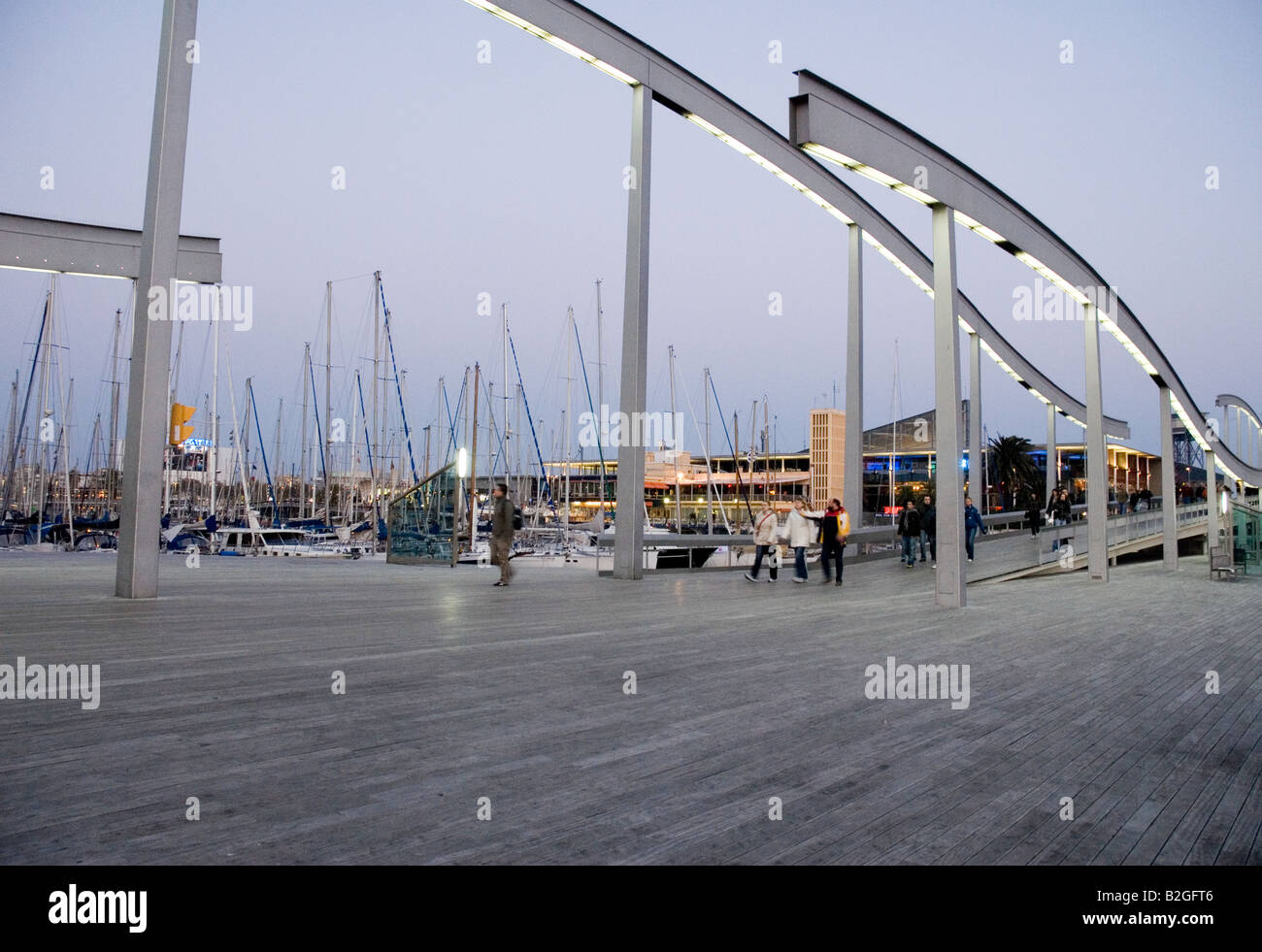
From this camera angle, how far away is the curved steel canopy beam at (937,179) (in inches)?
406

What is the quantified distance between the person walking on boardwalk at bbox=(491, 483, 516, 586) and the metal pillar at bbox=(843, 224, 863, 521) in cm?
878

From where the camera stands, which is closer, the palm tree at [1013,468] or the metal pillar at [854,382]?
the metal pillar at [854,382]

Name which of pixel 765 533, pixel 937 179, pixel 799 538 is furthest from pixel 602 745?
pixel 765 533

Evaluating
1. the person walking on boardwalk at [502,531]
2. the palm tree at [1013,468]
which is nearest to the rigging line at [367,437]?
the person walking on boardwalk at [502,531]

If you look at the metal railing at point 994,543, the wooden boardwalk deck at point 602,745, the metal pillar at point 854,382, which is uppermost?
the metal pillar at point 854,382

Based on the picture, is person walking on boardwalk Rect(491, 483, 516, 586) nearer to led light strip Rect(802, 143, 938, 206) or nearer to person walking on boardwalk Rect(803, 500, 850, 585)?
person walking on boardwalk Rect(803, 500, 850, 585)

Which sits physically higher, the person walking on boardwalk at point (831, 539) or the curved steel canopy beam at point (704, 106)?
the curved steel canopy beam at point (704, 106)

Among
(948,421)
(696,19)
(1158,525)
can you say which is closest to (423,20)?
(696,19)

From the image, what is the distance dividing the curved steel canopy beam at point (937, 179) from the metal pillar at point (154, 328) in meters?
7.24

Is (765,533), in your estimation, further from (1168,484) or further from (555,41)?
(1168,484)

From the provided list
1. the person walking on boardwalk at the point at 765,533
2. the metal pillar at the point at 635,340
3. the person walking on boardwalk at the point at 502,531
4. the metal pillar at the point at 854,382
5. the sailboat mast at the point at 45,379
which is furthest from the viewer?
the sailboat mast at the point at 45,379

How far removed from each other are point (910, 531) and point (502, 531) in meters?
10.5

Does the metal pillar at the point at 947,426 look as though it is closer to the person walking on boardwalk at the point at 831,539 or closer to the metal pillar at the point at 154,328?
the person walking on boardwalk at the point at 831,539

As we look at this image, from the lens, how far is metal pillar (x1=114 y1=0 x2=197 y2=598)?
9.73m
